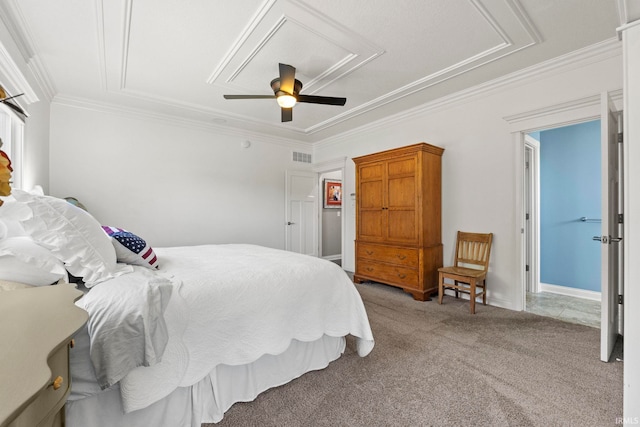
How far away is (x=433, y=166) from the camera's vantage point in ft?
12.5

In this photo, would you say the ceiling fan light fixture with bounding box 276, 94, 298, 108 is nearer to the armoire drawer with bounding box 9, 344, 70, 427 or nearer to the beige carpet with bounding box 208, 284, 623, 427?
the beige carpet with bounding box 208, 284, 623, 427

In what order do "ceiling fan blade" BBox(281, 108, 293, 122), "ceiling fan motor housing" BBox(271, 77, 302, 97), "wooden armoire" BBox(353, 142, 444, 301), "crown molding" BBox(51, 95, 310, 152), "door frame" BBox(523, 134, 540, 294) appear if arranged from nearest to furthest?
1. "ceiling fan motor housing" BBox(271, 77, 302, 97)
2. "ceiling fan blade" BBox(281, 108, 293, 122)
3. "wooden armoire" BBox(353, 142, 444, 301)
4. "crown molding" BBox(51, 95, 310, 152)
5. "door frame" BBox(523, 134, 540, 294)

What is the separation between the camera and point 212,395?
1589mm

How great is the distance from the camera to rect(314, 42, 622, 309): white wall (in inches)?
113

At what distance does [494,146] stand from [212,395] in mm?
3629

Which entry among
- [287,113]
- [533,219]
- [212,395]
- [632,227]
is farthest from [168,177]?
[533,219]

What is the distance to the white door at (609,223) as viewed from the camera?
207cm

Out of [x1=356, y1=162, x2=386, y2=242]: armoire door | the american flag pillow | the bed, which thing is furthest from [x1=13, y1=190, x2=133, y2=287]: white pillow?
[x1=356, y1=162, x2=386, y2=242]: armoire door

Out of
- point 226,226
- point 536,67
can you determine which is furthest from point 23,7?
point 536,67

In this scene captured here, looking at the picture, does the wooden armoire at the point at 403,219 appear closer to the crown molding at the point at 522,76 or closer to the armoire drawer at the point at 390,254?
the armoire drawer at the point at 390,254

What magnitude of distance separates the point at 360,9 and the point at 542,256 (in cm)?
397

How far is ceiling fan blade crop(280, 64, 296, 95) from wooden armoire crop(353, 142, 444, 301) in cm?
172

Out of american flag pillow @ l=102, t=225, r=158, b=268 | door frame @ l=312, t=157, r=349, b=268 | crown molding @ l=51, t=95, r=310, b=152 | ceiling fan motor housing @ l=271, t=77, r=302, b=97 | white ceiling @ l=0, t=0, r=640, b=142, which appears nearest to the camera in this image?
american flag pillow @ l=102, t=225, r=158, b=268

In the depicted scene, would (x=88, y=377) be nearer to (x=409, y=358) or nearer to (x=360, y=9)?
(x=409, y=358)
